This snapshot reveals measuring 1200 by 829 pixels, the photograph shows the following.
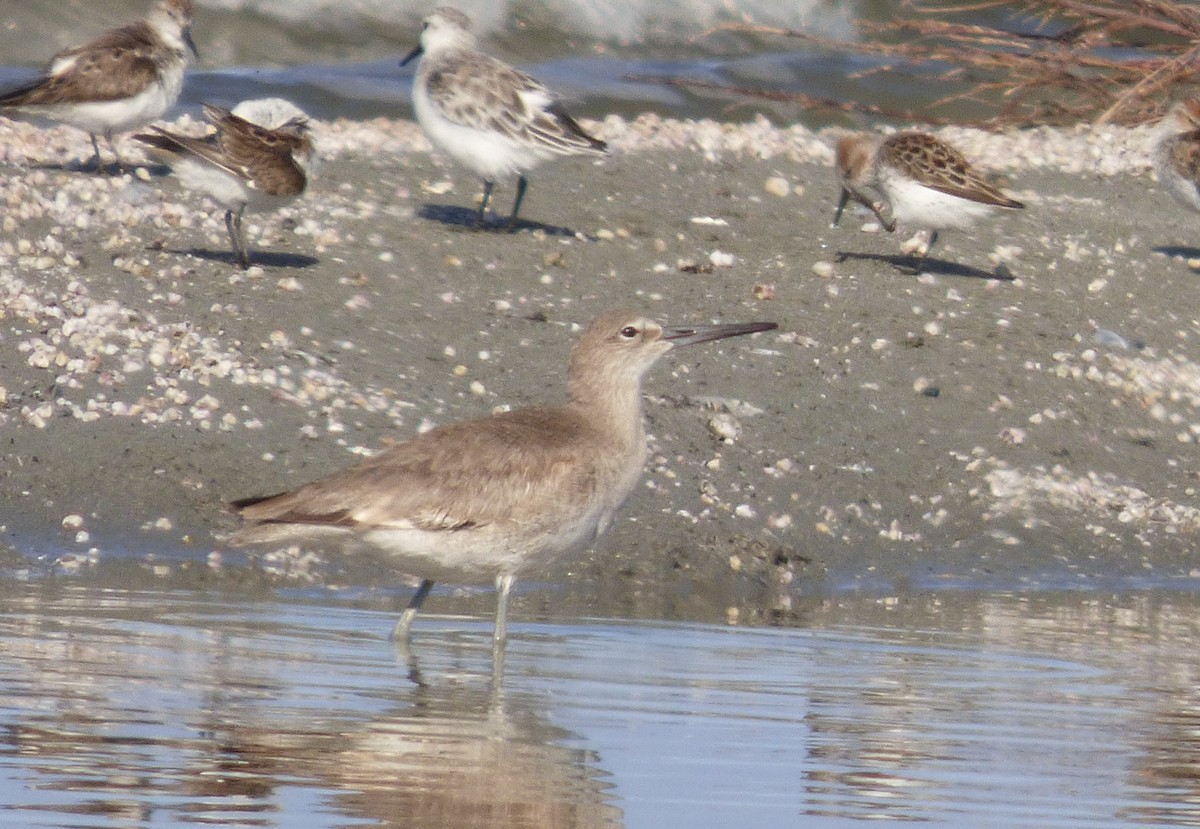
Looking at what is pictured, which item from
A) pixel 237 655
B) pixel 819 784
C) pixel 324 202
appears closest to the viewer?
pixel 819 784

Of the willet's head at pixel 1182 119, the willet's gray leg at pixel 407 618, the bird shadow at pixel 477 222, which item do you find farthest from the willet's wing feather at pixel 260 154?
the willet's head at pixel 1182 119

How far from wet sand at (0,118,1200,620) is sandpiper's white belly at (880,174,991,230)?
0.30 meters

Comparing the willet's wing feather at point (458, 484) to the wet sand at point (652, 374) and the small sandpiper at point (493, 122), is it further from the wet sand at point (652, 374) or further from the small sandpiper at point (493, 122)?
the small sandpiper at point (493, 122)

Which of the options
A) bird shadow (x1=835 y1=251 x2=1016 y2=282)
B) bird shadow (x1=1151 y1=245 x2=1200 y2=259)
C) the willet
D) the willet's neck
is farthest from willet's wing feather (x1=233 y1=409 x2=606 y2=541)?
bird shadow (x1=1151 y1=245 x2=1200 y2=259)

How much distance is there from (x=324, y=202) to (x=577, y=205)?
5.62 feet

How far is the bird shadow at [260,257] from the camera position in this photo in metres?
11.3

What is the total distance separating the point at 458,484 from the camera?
23.4 ft

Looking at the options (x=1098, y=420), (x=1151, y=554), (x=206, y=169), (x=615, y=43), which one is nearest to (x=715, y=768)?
(x=1151, y=554)

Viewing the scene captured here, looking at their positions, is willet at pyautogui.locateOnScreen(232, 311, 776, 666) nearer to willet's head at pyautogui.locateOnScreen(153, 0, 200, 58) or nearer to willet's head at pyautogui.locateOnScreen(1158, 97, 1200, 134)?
willet's head at pyautogui.locateOnScreen(153, 0, 200, 58)

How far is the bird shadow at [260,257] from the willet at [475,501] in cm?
408

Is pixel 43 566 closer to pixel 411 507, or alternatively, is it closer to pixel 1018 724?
pixel 411 507

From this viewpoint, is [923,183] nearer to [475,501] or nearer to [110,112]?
[110,112]

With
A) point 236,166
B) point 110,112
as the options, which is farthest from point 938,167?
point 110,112

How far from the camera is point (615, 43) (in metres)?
21.3
